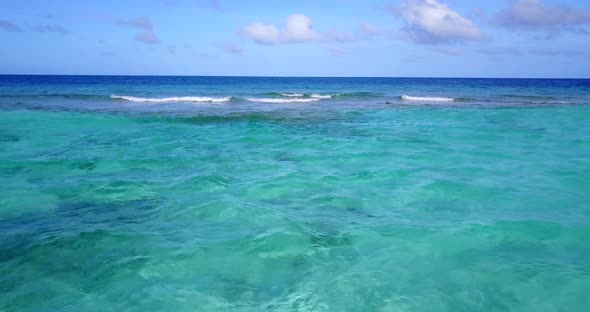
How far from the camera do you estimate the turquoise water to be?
181 inches

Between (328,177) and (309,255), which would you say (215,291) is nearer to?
(309,255)

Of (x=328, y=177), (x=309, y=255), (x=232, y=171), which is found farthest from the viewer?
(x=232, y=171)

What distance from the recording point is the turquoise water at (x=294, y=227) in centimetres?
461

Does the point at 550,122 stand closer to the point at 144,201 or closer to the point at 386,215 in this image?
Answer: the point at 386,215

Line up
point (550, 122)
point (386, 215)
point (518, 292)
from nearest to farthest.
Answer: point (518, 292) < point (386, 215) < point (550, 122)

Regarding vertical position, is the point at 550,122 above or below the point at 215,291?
above

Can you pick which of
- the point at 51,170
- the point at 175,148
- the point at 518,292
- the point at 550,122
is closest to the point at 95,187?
the point at 51,170

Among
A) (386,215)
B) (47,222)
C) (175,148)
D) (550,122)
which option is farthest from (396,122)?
(47,222)

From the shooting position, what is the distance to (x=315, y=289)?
15.3ft

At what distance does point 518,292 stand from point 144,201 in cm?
606

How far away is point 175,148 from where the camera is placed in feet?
41.7

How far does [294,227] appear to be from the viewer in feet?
20.8

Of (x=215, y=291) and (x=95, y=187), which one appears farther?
(x=95, y=187)

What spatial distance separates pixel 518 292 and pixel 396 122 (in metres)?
15.6
